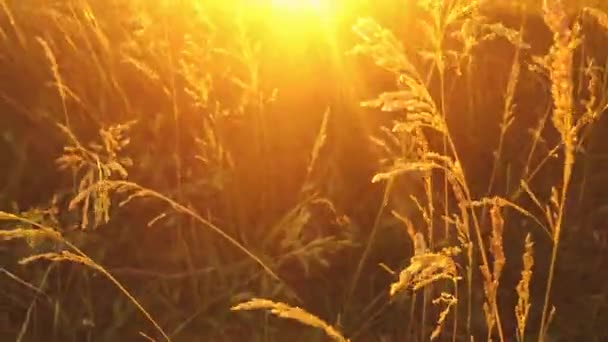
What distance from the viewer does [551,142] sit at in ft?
7.64

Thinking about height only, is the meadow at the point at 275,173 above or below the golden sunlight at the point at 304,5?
below

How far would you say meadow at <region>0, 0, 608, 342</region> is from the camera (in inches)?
80.6

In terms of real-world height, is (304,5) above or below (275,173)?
above

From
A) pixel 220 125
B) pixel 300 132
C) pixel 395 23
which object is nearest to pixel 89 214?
pixel 220 125

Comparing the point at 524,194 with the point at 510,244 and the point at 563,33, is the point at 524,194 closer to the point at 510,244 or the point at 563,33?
the point at 510,244

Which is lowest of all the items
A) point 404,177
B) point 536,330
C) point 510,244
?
point 536,330

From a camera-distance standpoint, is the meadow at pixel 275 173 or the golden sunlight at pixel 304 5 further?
the golden sunlight at pixel 304 5

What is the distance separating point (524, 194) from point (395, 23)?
50 cm

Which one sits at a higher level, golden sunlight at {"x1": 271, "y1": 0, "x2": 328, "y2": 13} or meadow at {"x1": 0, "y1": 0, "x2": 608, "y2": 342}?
golden sunlight at {"x1": 271, "y1": 0, "x2": 328, "y2": 13}

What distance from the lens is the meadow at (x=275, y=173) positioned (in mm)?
2047

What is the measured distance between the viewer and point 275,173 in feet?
7.41

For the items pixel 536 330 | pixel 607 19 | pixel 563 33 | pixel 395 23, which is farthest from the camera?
pixel 395 23

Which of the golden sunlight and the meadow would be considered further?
the golden sunlight

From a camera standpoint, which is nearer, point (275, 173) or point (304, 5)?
point (275, 173)
